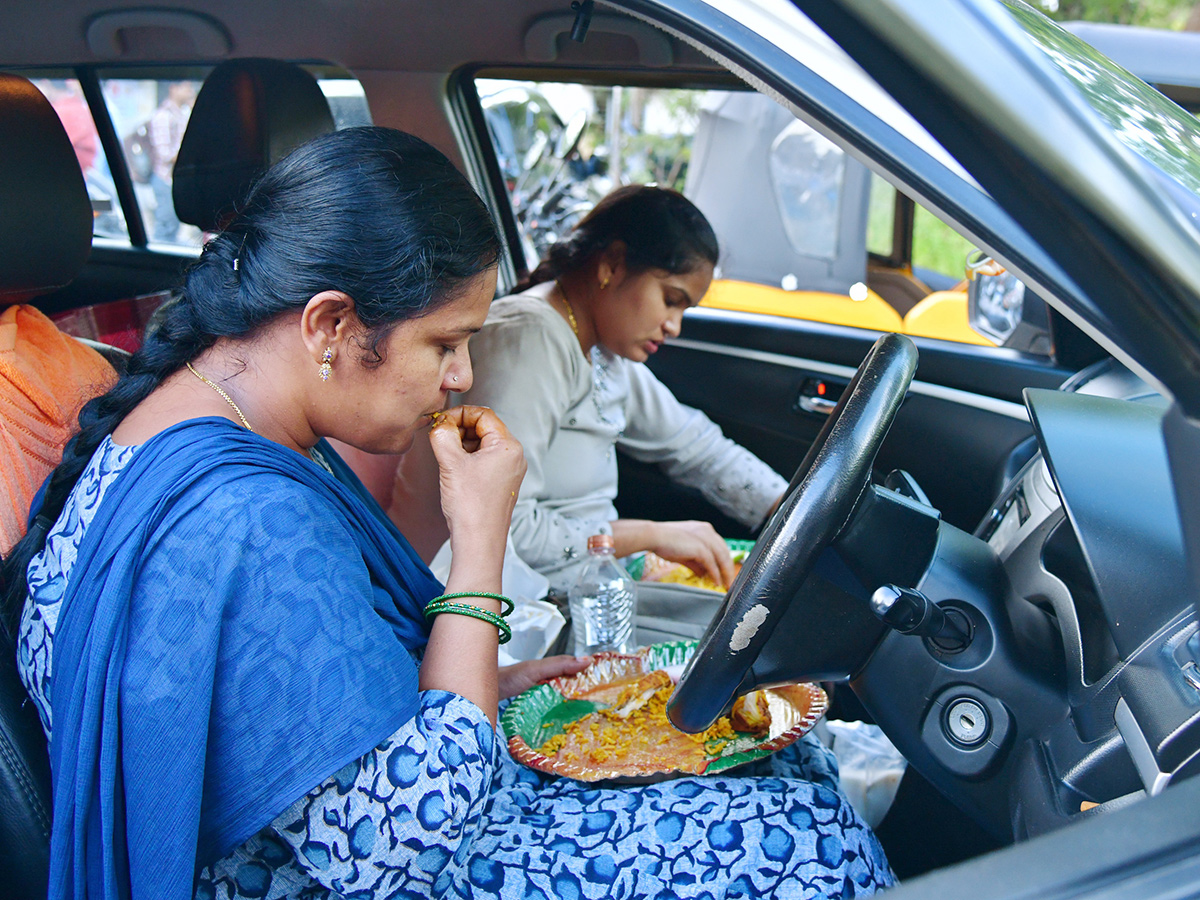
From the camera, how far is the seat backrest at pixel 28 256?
3.68ft

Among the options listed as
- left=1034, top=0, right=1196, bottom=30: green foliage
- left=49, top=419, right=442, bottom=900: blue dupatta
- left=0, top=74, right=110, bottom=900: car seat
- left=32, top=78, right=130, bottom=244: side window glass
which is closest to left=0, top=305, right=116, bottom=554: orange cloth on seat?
left=0, top=74, right=110, bottom=900: car seat

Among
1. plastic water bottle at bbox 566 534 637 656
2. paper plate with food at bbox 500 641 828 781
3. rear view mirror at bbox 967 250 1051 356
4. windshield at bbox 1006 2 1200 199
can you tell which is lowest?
plastic water bottle at bbox 566 534 637 656

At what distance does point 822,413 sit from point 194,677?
6.97 ft

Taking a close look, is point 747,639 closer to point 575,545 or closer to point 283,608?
point 283,608

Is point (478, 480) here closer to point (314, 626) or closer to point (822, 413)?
point (314, 626)

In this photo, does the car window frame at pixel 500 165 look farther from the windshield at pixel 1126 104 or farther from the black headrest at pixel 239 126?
the windshield at pixel 1126 104

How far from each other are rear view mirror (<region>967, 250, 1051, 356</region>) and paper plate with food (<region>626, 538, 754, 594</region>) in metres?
0.87

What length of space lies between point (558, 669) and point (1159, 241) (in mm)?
1269

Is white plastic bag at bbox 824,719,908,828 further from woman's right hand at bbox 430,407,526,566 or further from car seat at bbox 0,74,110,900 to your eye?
car seat at bbox 0,74,110,900

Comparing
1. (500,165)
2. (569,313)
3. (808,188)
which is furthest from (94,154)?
(808,188)

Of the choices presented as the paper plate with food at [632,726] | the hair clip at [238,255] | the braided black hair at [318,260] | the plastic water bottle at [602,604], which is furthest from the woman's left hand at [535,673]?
the hair clip at [238,255]

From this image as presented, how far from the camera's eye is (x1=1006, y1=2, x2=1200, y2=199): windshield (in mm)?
762

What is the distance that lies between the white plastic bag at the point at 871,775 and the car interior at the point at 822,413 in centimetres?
4

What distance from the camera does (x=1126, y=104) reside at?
2.78 feet
